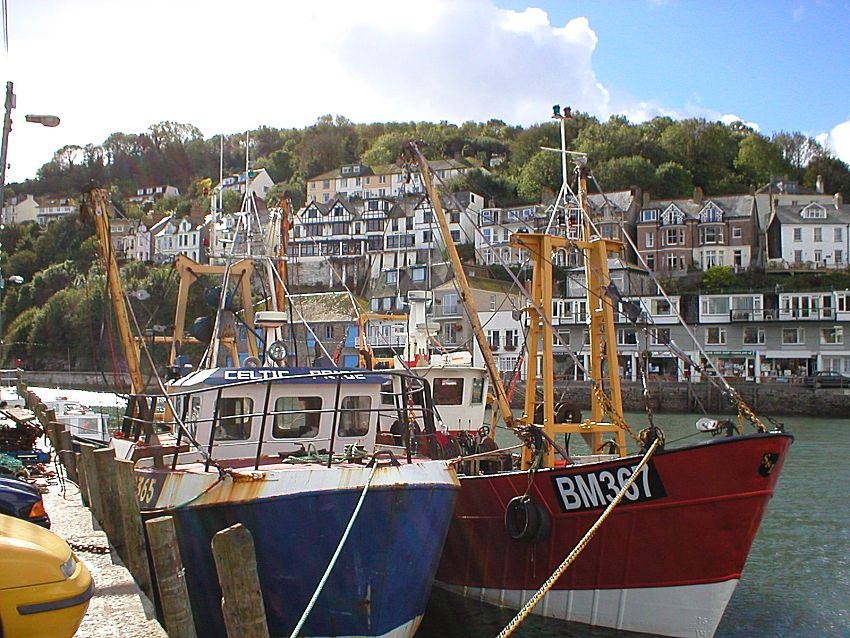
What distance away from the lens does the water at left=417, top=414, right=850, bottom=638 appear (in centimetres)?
1459

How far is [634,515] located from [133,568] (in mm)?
7059

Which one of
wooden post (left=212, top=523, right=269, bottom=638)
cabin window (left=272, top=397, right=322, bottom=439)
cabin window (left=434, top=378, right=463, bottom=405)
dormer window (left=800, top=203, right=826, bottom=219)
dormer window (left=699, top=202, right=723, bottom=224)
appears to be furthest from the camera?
dormer window (left=699, top=202, right=723, bottom=224)

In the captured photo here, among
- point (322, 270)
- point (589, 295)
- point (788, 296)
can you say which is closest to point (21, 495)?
point (589, 295)

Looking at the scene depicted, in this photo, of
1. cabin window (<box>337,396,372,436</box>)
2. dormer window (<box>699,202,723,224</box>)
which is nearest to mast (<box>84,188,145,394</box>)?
cabin window (<box>337,396,372,436</box>)

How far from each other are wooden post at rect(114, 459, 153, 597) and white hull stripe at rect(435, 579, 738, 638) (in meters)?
6.77

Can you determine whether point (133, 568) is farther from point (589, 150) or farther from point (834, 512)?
point (589, 150)

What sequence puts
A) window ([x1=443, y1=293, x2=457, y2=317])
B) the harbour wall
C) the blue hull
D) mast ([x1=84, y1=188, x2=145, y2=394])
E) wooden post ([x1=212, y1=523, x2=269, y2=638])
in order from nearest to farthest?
wooden post ([x1=212, y1=523, x2=269, y2=638]) → the blue hull → mast ([x1=84, y1=188, x2=145, y2=394]) → the harbour wall → window ([x1=443, y1=293, x2=457, y2=317])

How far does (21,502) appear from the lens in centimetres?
1144

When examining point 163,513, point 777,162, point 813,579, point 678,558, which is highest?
point 777,162

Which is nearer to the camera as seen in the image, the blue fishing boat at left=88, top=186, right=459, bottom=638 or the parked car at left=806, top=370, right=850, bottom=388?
the blue fishing boat at left=88, top=186, right=459, bottom=638

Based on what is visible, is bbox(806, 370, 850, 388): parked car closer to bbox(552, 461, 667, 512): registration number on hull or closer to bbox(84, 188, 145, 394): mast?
bbox(84, 188, 145, 394): mast

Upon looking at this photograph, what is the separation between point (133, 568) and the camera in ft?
35.7

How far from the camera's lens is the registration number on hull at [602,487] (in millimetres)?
12859

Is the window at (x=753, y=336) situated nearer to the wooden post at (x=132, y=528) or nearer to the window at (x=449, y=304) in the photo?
the window at (x=449, y=304)
